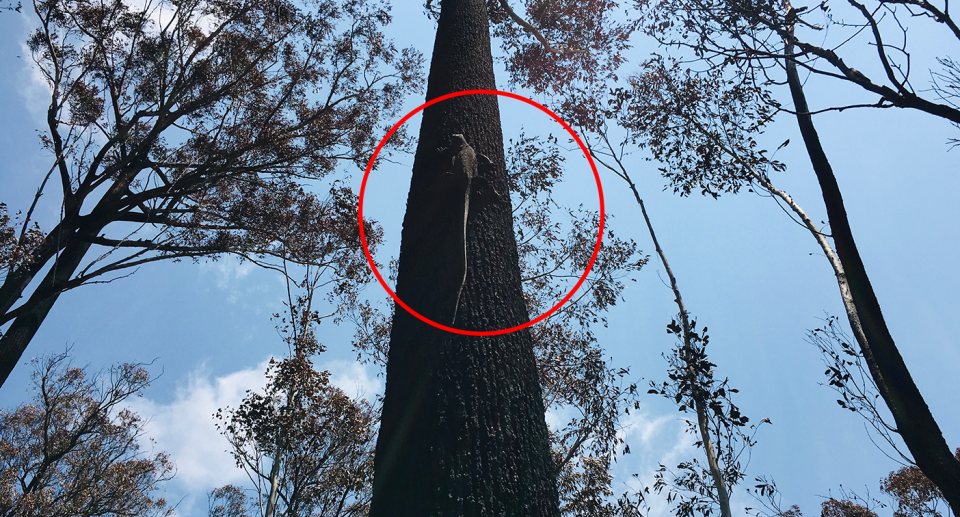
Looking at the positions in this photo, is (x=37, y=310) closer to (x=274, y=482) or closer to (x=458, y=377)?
(x=274, y=482)

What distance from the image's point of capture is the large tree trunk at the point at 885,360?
10.7ft

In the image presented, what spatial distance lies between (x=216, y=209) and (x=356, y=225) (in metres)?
2.21

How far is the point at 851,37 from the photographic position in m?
3.89

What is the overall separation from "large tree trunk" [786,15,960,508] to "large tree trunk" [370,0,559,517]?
2.57 m

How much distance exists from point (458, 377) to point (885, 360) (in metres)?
3.06

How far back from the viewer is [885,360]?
354 centimetres

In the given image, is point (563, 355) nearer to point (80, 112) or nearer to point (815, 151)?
point (815, 151)

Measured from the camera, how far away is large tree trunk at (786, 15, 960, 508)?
10.7 feet

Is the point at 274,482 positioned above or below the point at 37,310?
below

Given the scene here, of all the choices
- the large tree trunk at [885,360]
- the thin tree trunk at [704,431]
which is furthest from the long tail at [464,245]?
the thin tree trunk at [704,431]

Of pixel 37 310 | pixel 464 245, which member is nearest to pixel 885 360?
pixel 464 245

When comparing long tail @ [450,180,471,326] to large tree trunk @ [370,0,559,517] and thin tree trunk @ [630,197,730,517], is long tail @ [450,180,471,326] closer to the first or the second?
large tree trunk @ [370,0,559,517]

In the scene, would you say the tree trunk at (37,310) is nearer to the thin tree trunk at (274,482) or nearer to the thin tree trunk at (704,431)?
the thin tree trunk at (274,482)

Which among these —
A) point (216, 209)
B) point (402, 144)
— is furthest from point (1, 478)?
point (402, 144)
